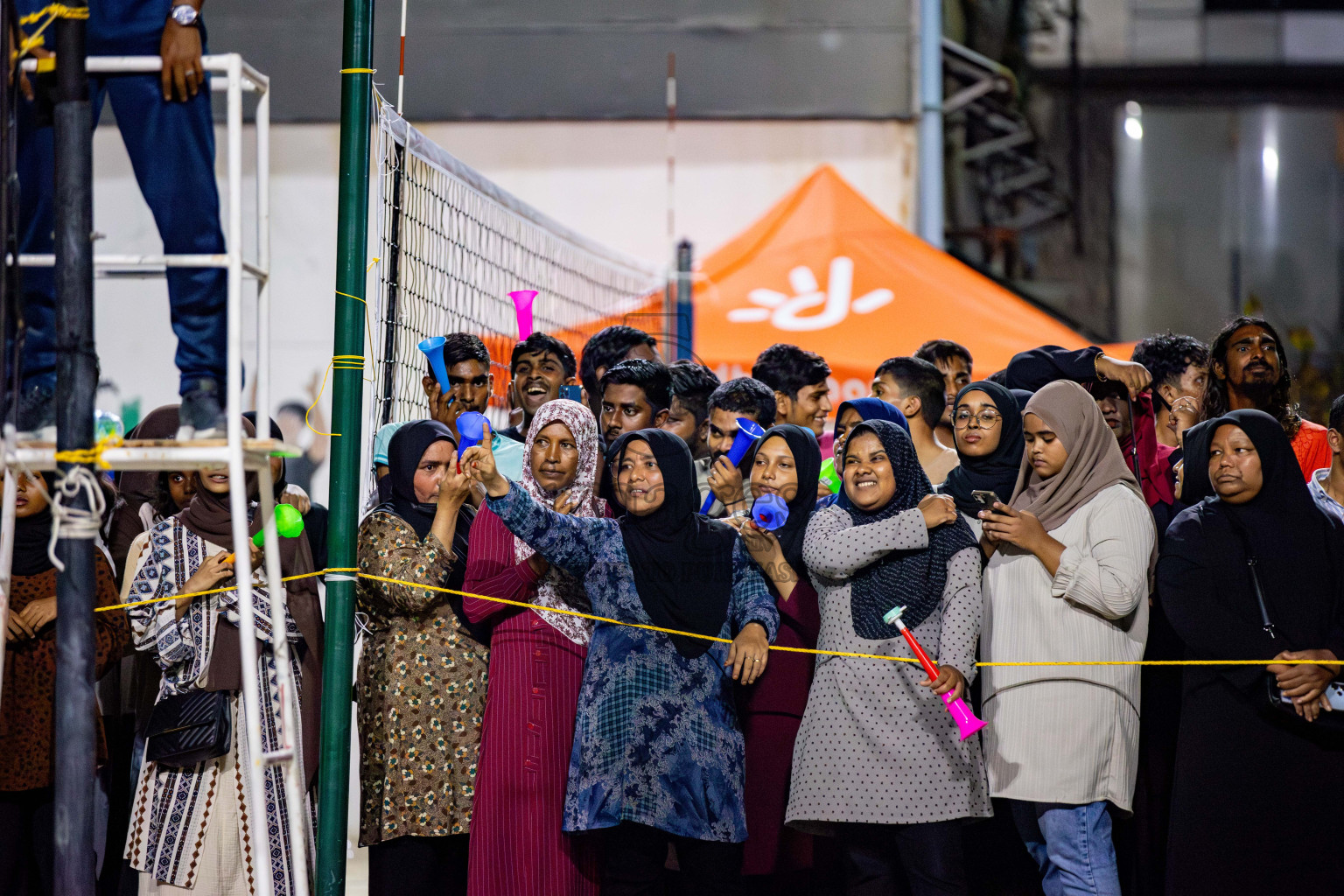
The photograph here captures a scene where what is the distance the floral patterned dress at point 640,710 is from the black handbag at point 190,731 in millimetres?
1011

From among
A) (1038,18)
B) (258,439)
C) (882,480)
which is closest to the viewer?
(258,439)

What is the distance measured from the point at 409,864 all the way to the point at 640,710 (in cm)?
84

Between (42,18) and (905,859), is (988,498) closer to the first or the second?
(905,859)

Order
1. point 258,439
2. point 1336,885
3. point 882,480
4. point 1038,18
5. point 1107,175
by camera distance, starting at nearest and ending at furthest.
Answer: point 258,439, point 1336,885, point 882,480, point 1038,18, point 1107,175

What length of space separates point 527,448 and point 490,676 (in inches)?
27.5

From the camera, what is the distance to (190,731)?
379 cm

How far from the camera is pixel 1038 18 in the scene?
1360cm

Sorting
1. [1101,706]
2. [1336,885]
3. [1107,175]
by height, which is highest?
[1107,175]

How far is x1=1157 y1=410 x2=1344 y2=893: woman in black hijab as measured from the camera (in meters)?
3.65

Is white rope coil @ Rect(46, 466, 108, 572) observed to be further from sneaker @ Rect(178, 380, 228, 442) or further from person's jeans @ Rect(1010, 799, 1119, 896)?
person's jeans @ Rect(1010, 799, 1119, 896)

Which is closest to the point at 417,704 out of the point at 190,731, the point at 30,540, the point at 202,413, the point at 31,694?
the point at 190,731

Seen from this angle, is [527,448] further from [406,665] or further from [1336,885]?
[1336,885]

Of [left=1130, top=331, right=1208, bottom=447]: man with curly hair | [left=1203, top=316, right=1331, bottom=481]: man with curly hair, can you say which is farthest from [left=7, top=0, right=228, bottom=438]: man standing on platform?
Result: [left=1130, top=331, right=1208, bottom=447]: man with curly hair

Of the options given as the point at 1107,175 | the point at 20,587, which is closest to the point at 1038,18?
the point at 1107,175
